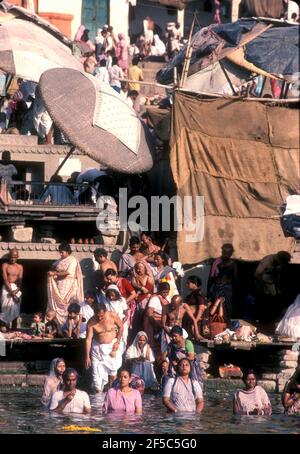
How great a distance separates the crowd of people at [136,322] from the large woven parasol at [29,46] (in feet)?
11.0

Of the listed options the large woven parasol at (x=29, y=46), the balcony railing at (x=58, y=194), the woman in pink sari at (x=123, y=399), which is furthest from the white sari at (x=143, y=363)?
the large woven parasol at (x=29, y=46)

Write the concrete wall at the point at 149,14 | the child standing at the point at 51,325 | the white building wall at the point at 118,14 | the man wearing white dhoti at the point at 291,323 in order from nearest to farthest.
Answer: the child standing at the point at 51,325 < the man wearing white dhoti at the point at 291,323 < the white building wall at the point at 118,14 < the concrete wall at the point at 149,14

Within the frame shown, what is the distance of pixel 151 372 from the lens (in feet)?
100

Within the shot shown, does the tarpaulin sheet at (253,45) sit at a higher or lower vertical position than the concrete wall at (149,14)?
lower

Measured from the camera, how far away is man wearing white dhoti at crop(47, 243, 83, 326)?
32.2 meters

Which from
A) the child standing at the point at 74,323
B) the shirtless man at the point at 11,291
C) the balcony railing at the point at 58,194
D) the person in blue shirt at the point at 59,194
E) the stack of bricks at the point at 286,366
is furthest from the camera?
the person in blue shirt at the point at 59,194

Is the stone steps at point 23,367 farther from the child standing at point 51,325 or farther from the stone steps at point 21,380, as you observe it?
the child standing at point 51,325

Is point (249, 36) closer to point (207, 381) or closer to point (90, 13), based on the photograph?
point (207, 381)

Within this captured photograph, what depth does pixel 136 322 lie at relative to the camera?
103ft

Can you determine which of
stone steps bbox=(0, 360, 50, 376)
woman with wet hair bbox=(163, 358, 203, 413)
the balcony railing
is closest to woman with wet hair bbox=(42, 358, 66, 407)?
woman with wet hair bbox=(163, 358, 203, 413)

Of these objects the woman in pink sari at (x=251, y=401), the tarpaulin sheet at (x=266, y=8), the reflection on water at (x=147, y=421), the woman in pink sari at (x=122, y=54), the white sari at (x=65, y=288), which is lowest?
the reflection on water at (x=147, y=421)

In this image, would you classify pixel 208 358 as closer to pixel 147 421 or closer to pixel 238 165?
pixel 147 421

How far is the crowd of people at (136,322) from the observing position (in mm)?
28703

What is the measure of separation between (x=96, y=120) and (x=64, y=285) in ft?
10.3
